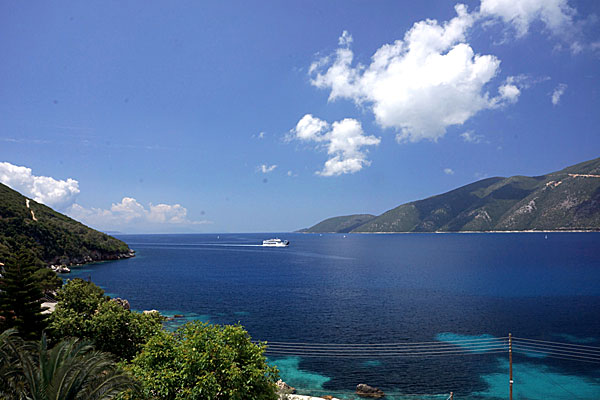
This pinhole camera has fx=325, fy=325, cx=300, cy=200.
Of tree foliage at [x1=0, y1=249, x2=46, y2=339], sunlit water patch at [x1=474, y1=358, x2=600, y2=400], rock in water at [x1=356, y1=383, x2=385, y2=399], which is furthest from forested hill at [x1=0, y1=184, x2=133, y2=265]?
sunlit water patch at [x1=474, y1=358, x2=600, y2=400]

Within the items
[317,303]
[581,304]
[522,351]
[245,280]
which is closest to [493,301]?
[581,304]

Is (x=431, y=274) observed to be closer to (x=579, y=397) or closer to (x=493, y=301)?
(x=493, y=301)

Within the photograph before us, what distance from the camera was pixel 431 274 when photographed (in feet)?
307

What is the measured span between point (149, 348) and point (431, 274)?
298 feet

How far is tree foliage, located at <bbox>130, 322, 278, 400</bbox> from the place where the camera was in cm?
1425

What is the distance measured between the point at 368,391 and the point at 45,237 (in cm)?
12668

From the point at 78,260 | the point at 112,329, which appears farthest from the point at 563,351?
the point at 78,260

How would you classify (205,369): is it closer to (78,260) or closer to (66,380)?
(66,380)

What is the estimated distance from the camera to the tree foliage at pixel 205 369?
1425 cm

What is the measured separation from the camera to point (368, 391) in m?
28.8

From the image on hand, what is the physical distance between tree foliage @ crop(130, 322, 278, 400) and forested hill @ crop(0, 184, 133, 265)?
90.3 metres

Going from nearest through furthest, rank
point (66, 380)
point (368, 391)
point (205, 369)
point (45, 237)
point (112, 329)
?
point (66, 380)
point (205, 369)
point (112, 329)
point (368, 391)
point (45, 237)

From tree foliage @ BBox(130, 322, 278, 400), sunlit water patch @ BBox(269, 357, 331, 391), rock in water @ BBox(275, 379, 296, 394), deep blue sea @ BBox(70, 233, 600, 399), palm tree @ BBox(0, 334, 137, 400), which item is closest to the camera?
palm tree @ BBox(0, 334, 137, 400)

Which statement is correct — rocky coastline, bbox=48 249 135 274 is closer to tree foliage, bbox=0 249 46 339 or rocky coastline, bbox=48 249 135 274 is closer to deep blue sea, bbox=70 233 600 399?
deep blue sea, bbox=70 233 600 399
